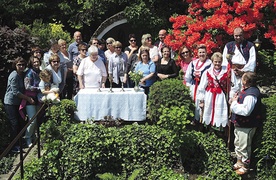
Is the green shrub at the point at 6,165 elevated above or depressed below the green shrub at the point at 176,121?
below

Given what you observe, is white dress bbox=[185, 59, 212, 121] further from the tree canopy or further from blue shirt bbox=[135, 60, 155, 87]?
the tree canopy

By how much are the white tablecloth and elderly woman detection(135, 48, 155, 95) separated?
0.50 meters

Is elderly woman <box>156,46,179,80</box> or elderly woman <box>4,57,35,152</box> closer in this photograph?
elderly woman <box>4,57,35,152</box>

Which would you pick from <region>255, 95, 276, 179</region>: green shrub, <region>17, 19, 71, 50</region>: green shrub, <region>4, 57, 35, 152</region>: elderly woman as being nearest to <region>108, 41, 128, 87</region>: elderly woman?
<region>4, 57, 35, 152</region>: elderly woman

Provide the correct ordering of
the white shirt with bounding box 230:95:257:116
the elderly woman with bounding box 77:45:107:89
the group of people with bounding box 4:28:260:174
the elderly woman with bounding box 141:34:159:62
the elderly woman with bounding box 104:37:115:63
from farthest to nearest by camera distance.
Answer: the elderly woman with bounding box 104:37:115:63, the elderly woman with bounding box 141:34:159:62, the elderly woman with bounding box 77:45:107:89, the group of people with bounding box 4:28:260:174, the white shirt with bounding box 230:95:257:116

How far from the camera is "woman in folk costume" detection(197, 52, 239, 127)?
6930mm

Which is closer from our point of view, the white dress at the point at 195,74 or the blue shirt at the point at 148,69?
the white dress at the point at 195,74

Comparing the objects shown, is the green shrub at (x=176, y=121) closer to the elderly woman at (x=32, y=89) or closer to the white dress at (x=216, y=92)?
the white dress at (x=216, y=92)

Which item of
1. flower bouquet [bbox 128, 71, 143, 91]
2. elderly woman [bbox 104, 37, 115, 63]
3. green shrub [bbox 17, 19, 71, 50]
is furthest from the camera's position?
green shrub [bbox 17, 19, 71, 50]

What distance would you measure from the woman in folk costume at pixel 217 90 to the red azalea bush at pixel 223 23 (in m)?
2.29

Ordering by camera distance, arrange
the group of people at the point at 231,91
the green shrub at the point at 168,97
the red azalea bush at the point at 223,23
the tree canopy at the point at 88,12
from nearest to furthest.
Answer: the group of people at the point at 231,91 → the green shrub at the point at 168,97 → the red azalea bush at the point at 223,23 → the tree canopy at the point at 88,12

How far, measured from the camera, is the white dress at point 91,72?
8258 millimetres

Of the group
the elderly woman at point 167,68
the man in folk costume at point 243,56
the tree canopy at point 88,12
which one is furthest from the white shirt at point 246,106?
the tree canopy at point 88,12

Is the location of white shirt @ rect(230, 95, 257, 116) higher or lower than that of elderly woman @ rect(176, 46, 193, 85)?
lower
